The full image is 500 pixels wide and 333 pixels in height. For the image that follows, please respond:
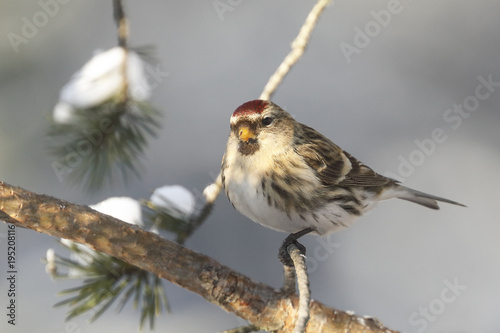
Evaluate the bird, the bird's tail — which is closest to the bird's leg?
the bird

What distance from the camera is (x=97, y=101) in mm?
931

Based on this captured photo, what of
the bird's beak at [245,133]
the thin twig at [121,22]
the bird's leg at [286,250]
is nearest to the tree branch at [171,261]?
the bird's leg at [286,250]

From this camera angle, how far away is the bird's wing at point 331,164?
0.96 metres

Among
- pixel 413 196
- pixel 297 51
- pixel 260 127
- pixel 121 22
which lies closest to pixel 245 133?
pixel 260 127

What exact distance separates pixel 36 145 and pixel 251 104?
1.86 feet

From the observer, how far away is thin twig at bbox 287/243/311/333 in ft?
1.86

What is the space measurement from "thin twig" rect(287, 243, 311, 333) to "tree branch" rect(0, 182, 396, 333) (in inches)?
4.2

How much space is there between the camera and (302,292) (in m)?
0.63

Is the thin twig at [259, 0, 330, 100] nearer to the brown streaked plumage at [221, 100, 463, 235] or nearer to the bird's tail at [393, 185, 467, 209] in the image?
the brown streaked plumage at [221, 100, 463, 235]

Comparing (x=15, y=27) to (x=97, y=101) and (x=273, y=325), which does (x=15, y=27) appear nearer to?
(x=97, y=101)

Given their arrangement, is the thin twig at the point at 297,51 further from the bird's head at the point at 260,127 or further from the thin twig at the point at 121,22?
the thin twig at the point at 121,22

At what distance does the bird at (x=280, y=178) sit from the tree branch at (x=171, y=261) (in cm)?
7

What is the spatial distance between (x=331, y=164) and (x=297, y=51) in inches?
10.6

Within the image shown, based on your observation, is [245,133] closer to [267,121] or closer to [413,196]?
[267,121]
